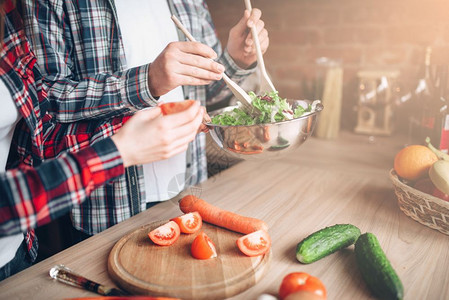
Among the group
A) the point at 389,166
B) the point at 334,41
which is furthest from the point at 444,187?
the point at 334,41

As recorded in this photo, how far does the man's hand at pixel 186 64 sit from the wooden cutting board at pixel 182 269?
43 centimetres

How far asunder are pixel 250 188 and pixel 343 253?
0.48m

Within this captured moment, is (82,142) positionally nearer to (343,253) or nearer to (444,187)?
(343,253)

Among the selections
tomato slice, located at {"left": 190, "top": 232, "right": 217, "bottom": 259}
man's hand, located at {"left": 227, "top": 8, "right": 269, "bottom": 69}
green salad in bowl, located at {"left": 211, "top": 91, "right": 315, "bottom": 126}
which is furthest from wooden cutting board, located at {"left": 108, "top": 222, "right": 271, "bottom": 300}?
man's hand, located at {"left": 227, "top": 8, "right": 269, "bottom": 69}

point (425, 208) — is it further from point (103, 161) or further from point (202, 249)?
point (103, 161)

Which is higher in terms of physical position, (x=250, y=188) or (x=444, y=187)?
(x=444, y=187)

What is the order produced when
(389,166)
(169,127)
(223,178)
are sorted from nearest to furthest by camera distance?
(169,127), (223,178), (389,166)

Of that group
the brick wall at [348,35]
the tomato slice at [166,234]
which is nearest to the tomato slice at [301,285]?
the tomato slice at [166,234]

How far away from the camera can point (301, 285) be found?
743 millimetres

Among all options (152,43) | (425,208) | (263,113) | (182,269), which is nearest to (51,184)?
(182,269)

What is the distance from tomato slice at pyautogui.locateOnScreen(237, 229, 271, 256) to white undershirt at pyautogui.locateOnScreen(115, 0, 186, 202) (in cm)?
43

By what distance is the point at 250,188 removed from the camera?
4.52ft

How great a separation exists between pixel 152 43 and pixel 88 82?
0.32m

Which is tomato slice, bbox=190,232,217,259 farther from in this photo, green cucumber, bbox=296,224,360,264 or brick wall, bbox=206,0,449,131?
brick wall, bbox=206,0,449,131
